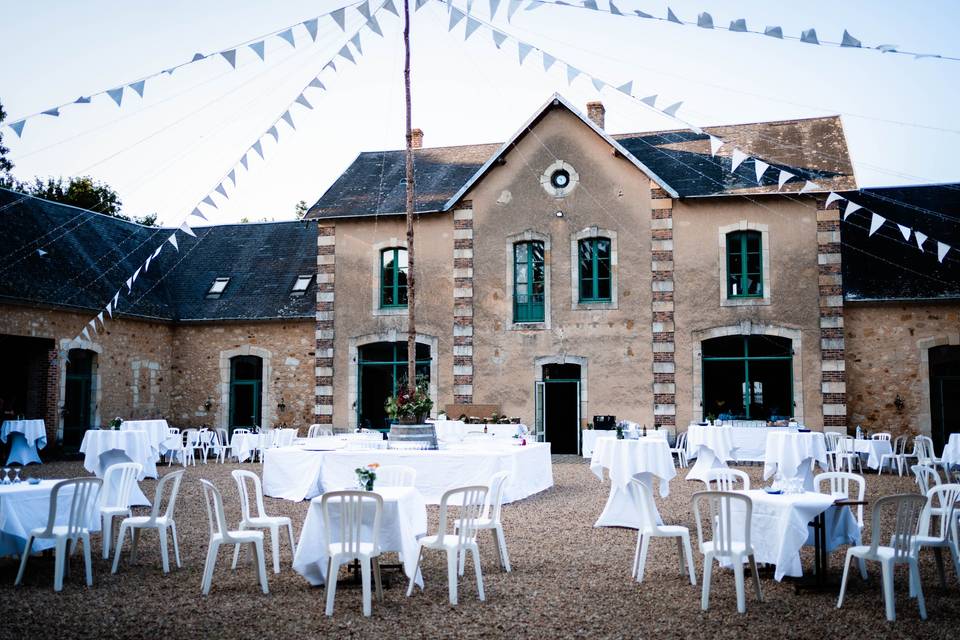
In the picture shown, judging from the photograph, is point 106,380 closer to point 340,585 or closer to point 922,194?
point 340,585

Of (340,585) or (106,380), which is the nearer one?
(340,585)

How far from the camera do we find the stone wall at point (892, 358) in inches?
553

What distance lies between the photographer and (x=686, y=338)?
568 inches

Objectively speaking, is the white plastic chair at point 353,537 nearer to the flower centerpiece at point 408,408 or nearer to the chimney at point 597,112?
the flower centerpiece at point 408,408

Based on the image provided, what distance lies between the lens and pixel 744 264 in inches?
566

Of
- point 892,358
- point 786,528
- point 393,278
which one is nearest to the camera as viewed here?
point 786,528

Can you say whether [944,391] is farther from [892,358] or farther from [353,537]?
[353,537]

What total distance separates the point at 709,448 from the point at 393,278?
275 inches

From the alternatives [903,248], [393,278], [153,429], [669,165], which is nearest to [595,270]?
[669,165]

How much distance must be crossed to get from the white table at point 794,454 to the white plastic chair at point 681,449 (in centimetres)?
314

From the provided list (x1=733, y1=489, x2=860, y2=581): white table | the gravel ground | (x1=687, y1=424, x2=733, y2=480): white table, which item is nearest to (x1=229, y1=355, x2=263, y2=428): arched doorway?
(x1=687, y1=424, x2=733, y2=480): white table

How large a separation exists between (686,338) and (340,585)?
32.9 feet

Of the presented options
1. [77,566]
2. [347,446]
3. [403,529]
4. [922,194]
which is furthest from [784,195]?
[77,566]

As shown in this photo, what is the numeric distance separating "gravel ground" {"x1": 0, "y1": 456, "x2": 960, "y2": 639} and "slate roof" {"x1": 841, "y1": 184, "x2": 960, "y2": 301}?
29.7 ft
